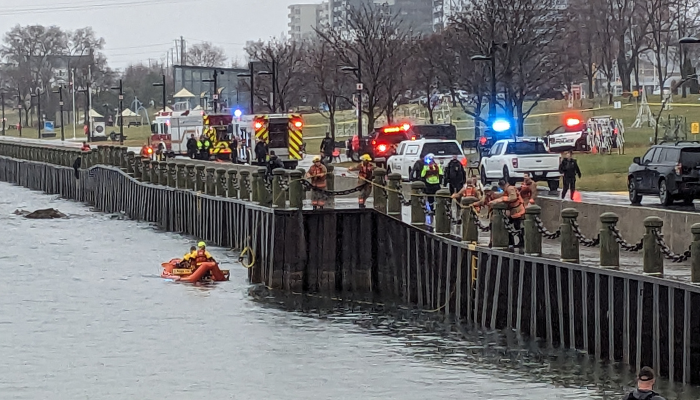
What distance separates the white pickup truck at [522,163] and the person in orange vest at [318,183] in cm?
1160

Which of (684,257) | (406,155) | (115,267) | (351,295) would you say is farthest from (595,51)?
(684,257)

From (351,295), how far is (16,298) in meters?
11.0

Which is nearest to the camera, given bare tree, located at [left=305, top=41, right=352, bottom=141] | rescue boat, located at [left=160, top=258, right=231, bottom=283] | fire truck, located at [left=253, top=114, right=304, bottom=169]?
rescue boat, located at [left=160, top=258, right=231, bottom=283]

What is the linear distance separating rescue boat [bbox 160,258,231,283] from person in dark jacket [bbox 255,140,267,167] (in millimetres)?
23538

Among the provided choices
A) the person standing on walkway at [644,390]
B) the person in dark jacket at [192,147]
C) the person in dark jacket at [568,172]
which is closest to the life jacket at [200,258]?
the person in dark jacket at [568,172]

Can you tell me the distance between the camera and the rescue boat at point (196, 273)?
39.5m

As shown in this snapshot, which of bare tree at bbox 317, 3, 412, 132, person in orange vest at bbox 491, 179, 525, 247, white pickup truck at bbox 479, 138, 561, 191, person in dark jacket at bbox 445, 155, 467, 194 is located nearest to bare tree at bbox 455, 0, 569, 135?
bare tree at bbox 317, 3, 412, 132

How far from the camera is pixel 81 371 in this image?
1120 inches

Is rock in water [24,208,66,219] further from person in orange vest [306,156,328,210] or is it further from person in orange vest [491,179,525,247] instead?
person in orange vest [491,179,525,247]

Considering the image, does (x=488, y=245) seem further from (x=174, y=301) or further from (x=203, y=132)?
(x=203, y=132)

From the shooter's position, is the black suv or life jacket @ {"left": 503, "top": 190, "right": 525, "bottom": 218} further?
the black suv

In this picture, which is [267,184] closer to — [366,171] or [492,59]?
[366,171]

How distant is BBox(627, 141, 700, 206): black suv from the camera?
36844mm

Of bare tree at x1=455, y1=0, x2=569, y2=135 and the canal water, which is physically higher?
bare tree at x1=455, y1=0, x2=569, y2=135
